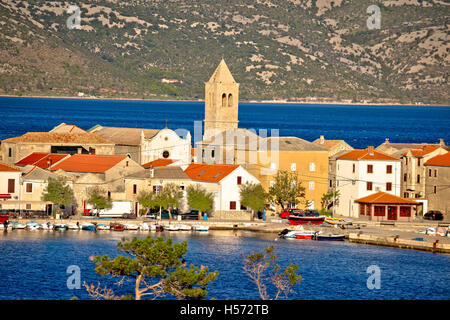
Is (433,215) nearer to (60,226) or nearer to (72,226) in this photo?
(72,226)

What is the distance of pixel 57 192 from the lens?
249ft

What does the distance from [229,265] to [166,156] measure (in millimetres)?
31448

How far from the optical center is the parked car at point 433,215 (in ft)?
269

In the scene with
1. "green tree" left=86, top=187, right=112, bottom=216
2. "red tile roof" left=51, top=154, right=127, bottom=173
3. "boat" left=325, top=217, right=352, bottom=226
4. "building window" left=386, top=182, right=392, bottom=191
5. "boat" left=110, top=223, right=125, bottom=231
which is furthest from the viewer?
"building window" left=386, top=182, right=392, bottom=191

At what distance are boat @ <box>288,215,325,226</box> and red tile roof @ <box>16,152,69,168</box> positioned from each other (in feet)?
73.7

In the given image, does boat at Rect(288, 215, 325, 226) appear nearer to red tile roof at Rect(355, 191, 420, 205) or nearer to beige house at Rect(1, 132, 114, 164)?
red tile roof at Rect(355, 191, 420, 205)

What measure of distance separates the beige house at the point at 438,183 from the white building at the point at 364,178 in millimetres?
2598

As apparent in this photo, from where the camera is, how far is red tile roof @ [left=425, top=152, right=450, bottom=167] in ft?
271

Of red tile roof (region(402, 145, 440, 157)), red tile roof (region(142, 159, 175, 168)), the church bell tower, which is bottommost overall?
red tile roof (region(142, 159, 175, 168))

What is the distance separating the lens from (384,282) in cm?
5734

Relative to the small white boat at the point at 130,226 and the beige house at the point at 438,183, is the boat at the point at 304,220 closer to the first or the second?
the beige house at the point at 438,183

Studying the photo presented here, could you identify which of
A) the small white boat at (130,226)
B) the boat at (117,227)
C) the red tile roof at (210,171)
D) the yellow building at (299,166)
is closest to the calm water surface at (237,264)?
the boat at (117,227)

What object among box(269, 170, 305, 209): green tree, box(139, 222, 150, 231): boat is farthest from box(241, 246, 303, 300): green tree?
box(269, 170, 305, 209): green tree
